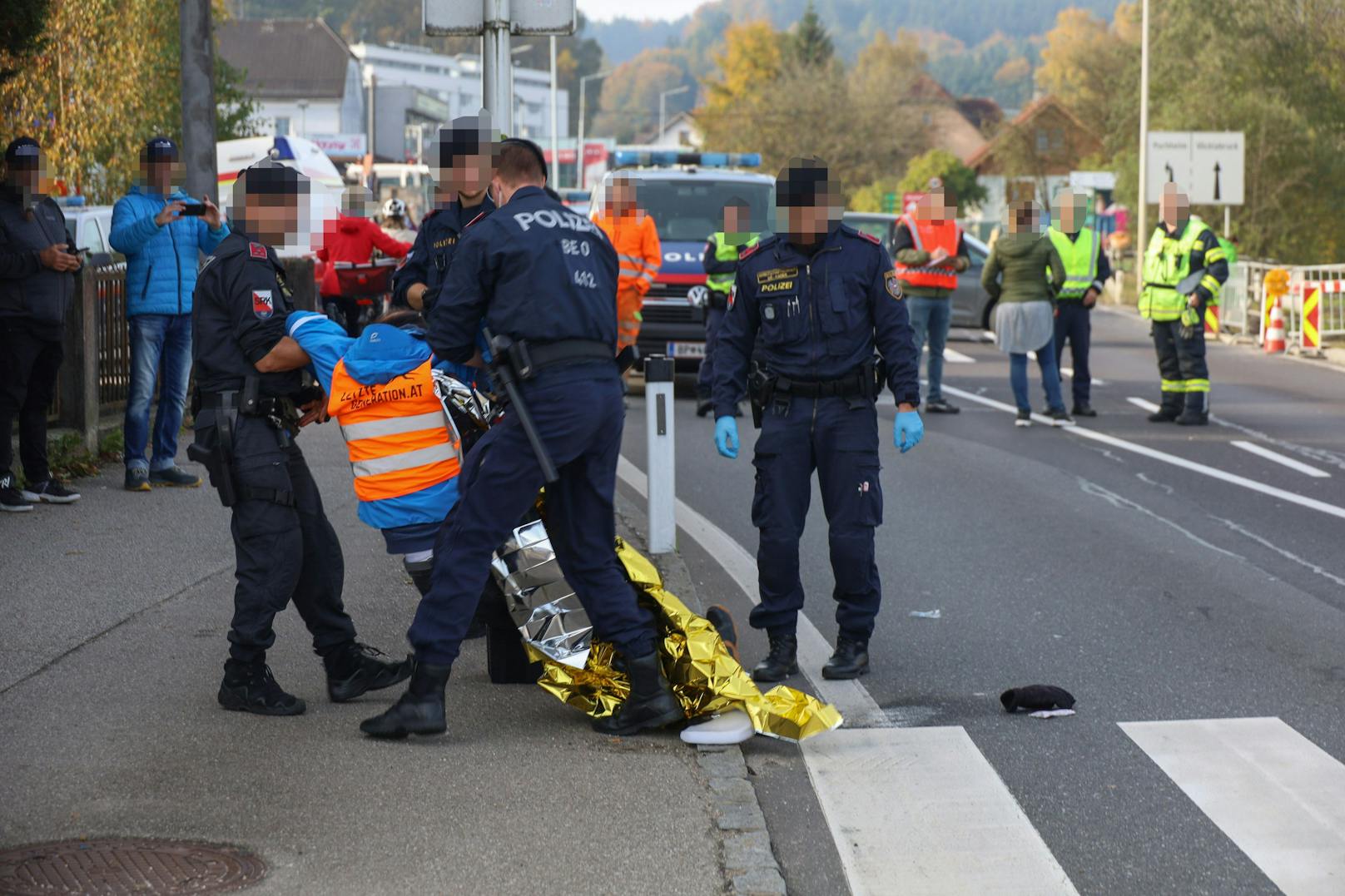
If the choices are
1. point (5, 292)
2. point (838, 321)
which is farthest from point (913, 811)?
point (5, 292)

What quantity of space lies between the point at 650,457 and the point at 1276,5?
3530cm

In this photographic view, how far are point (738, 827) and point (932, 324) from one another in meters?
11.2

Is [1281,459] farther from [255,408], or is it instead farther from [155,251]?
[255,408]

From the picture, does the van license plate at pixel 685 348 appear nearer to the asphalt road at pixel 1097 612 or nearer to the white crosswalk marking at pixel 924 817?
the asphalt road at pixel 1097 612

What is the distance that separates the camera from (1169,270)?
14.4m

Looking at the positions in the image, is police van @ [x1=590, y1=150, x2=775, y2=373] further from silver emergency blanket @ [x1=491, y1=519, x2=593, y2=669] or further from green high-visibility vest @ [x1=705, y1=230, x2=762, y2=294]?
silver emergency blanket @ [x1=491, y1=519, x2=593, y2=669]

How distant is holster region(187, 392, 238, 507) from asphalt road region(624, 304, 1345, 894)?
192 cm

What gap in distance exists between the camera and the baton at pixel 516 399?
5.17 metres

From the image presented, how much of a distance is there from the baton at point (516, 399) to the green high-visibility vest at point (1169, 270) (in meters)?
9.97

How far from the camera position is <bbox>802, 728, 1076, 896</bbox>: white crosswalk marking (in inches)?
171

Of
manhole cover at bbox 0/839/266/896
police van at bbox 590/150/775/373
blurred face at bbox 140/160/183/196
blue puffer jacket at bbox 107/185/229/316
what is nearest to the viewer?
manhole cover at bbox 0/839/266/896

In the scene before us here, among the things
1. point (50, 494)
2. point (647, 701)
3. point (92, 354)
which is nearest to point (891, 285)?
point (647, 701)

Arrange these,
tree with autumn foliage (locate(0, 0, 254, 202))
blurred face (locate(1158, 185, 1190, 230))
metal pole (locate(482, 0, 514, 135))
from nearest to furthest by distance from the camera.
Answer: metal pole (locate(482, 0, 514, 135)) → blurred face (locate(1158, 185, 1190, 230)) → tree with autumn foliage (locate(0, 0, 254, 202))

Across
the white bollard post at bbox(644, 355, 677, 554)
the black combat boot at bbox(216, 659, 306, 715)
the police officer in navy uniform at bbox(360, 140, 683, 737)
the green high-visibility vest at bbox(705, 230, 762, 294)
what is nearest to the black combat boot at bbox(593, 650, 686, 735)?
the police officer in navy uniform at bbox(360, 140, 683, 737)
